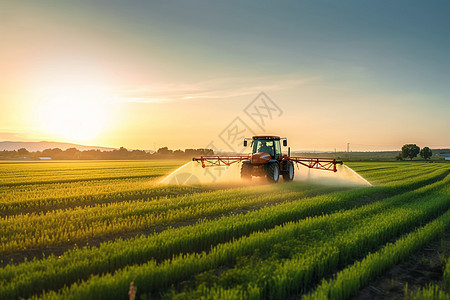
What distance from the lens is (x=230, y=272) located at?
500cm

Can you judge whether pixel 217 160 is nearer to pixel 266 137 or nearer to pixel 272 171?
pixel 266 137

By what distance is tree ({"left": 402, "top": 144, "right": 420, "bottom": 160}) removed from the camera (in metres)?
119

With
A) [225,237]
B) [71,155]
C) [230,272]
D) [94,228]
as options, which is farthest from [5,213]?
[71,155]

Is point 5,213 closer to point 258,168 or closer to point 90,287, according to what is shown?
point 90,287

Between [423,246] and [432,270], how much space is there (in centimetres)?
159

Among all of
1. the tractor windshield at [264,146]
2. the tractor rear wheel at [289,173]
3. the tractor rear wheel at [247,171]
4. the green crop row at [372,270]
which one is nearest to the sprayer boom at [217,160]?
the tractor windshield at [264,146]

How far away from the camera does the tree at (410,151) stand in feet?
390


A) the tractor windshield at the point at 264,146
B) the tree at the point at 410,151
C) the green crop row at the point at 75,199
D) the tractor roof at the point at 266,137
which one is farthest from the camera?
the tree at the point at 410,151

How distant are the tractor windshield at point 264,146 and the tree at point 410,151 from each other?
122330mm

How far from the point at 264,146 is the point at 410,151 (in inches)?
4881

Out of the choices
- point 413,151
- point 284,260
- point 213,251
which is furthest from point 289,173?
point 413,151

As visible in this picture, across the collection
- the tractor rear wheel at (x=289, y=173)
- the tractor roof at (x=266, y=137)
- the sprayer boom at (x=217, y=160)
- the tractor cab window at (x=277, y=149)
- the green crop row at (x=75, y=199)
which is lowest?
the green crop row at (x=75, y=199)

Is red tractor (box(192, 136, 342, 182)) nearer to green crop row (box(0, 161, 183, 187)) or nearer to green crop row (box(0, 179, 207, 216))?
green crop row (box(0, 179, 207, 216))

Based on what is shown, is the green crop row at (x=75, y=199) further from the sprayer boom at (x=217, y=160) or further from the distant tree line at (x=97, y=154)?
the distant tree line at (x=97, y=154)
